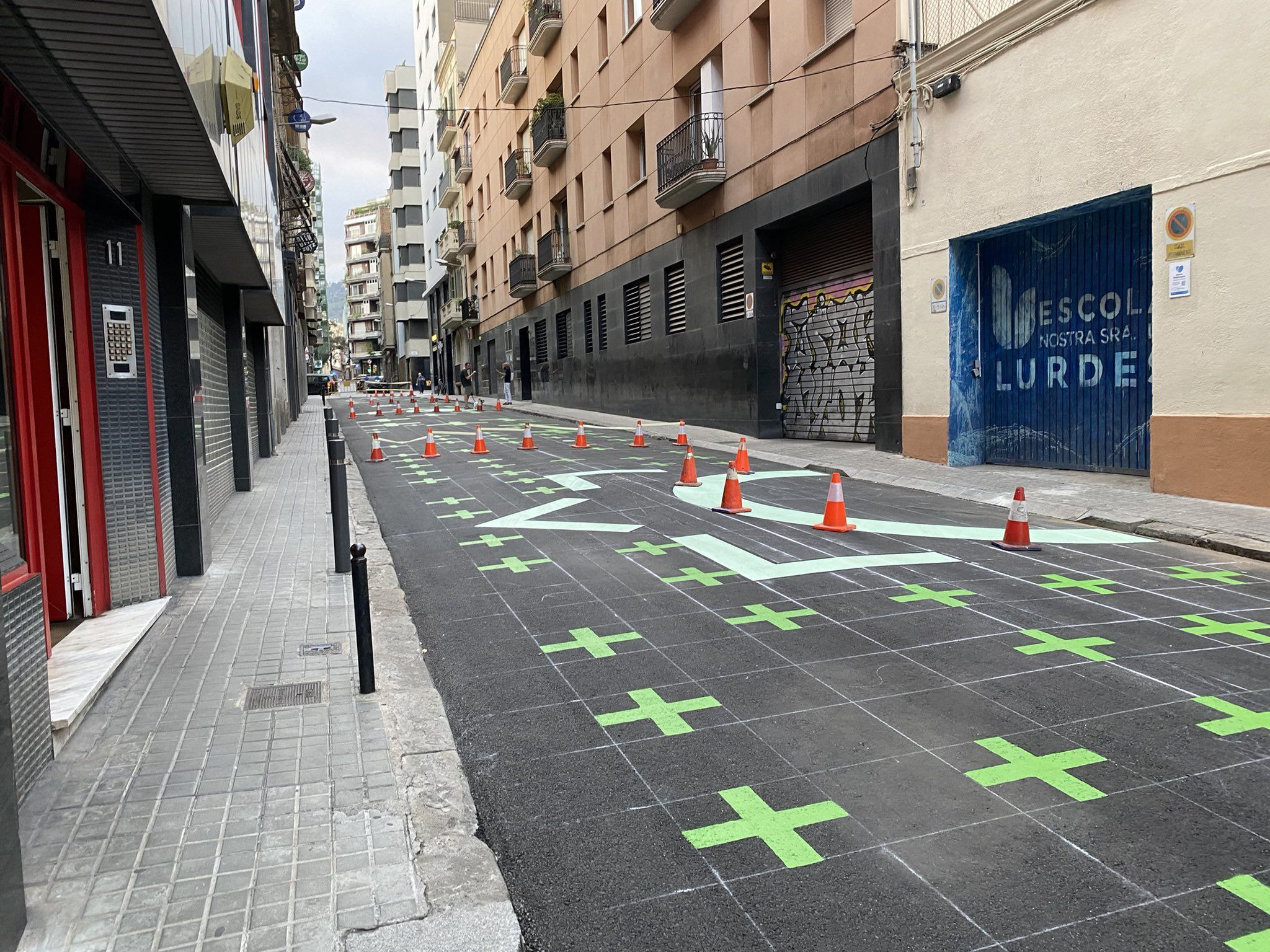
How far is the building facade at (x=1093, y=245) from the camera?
366 inches

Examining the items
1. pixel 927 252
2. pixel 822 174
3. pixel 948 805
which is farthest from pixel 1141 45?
pixel 948 805

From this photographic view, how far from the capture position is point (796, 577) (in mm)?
7000

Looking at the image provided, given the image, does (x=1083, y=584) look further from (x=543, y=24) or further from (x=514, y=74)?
(x=514, y=74)

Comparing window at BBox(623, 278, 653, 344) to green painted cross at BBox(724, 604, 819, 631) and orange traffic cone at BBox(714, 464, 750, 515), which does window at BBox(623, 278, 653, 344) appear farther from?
green painted cross at BBox(724, 604, 819, 631)

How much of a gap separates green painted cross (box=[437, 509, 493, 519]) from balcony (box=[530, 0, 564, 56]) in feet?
85.4

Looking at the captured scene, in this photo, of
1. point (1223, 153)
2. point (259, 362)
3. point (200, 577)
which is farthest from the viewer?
point (259, 362)

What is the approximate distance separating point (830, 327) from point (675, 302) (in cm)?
692

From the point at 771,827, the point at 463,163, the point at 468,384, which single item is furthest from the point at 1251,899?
the point at 463,163

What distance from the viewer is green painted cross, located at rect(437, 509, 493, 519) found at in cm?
1024

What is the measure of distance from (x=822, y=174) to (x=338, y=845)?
50.9ft

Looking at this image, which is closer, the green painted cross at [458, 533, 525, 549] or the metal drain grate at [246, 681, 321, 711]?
the metal drain grate at [246, 681, 321, 711]

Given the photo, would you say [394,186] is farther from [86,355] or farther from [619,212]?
[86,355]

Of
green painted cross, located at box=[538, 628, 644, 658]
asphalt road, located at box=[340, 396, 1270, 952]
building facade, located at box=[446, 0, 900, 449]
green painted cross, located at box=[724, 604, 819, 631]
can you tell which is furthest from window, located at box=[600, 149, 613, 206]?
green painted cross, located at box=[538, 628, 644, 658]

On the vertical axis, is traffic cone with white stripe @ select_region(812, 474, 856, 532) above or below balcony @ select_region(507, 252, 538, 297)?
below
